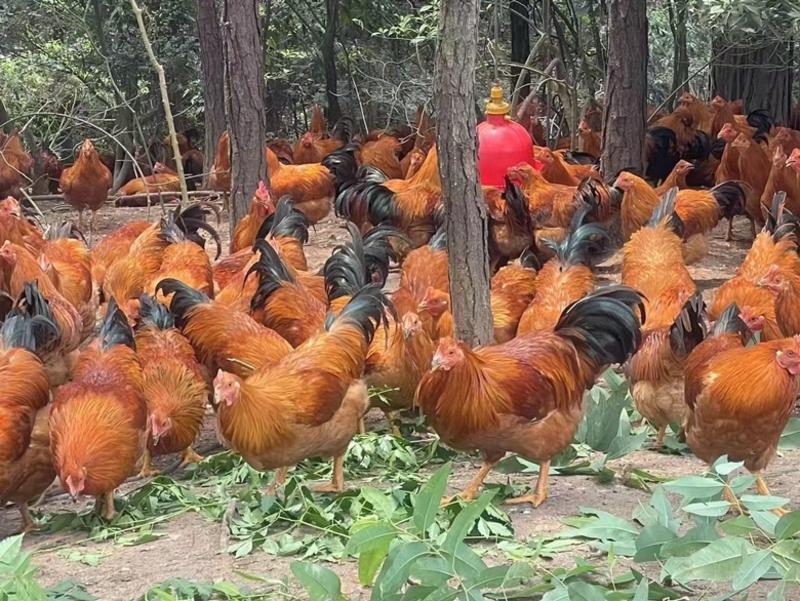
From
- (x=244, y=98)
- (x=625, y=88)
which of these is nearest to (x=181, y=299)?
(x=244, y=98)

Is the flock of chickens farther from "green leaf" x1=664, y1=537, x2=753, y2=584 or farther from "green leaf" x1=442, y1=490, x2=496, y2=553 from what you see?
"green leaf" x1=664, y1=537, x2=753, y2=584

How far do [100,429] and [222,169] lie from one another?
7.37 meters

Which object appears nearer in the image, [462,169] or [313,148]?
[462,169]

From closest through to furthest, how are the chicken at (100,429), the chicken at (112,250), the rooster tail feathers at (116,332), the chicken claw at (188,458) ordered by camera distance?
the chicken at (100,429) → the rooster tail feathers at (116,332) → the chicken claw at (188,458) → the chicken at (112,250)

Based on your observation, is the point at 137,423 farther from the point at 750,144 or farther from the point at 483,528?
the point at 750,144

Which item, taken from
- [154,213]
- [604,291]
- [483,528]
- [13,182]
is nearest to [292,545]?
[483,528]

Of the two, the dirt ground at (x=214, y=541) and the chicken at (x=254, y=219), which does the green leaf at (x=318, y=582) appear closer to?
the dirt ground at (x=214, y=541)

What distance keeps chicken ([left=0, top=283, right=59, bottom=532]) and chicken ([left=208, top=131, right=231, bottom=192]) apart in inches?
256

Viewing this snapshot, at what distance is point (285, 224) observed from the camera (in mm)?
7391

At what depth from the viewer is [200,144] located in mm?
17312

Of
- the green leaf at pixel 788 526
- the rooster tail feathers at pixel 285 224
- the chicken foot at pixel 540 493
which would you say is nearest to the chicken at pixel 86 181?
the rooster tail feathers at pixel 285 224

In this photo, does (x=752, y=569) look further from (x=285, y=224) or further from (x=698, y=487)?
(x=285, y=224)

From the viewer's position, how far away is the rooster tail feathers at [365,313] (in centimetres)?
531

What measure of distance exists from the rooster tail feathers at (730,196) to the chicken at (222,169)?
547 cm
